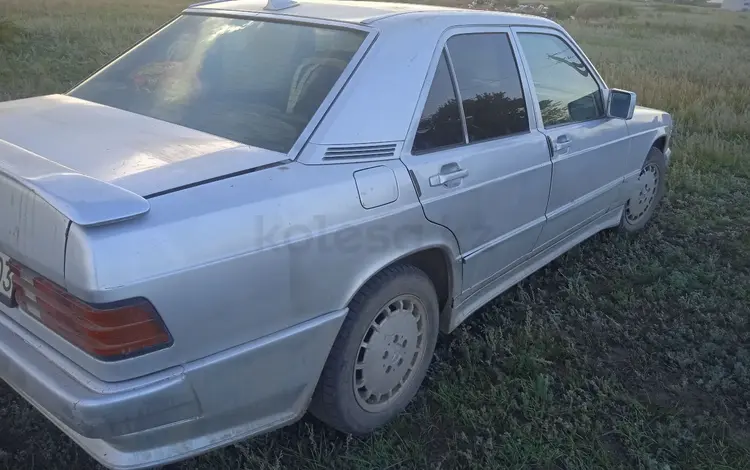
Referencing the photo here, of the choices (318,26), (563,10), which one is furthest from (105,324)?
(563,10)

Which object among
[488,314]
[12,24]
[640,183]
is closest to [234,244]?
[488,314]

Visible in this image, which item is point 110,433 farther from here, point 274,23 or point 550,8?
point 550,8

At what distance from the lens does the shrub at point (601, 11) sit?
30.5m

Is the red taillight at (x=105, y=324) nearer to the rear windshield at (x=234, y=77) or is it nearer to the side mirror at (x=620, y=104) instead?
the rear windshield at (x=234, y=77)

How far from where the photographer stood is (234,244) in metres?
1.92

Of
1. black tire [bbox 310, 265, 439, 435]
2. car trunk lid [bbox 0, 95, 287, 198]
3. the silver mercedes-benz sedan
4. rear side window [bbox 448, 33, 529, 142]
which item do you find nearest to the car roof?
the silver mercedes-benz sedan

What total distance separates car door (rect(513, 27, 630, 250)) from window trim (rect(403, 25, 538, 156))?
2.1 inches

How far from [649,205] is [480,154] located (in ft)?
8.88

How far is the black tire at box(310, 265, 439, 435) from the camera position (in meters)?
2.39

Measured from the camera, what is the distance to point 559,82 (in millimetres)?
3709

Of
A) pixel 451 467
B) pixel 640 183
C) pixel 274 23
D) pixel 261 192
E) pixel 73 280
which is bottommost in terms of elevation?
pixel 451 467

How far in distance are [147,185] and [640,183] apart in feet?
12.7

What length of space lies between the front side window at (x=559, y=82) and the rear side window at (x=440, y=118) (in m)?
0.79

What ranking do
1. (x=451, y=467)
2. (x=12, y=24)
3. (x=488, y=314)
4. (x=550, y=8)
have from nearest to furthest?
(x=451, y=467), (x=488, y=314), (x=12, y=24), (x=550, y=8)
